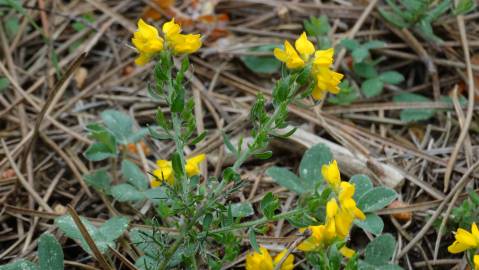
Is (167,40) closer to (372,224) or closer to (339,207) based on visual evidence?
(339,207)

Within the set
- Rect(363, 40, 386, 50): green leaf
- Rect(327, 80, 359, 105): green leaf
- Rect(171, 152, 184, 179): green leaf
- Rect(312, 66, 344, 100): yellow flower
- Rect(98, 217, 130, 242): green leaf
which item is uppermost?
Rect(312, 66, 344, 100): yellow flower

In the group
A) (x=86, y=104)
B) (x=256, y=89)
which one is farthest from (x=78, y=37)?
(x=256, y=89)

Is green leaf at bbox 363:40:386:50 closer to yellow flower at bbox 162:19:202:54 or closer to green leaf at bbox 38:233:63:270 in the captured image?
yellow flower at bbox 162:19:202:54

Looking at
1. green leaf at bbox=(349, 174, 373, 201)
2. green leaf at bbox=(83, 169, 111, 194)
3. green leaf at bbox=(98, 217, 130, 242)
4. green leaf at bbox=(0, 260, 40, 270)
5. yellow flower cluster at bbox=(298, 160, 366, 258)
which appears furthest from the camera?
green leaf at bbox=(83, 169, 111, 194)

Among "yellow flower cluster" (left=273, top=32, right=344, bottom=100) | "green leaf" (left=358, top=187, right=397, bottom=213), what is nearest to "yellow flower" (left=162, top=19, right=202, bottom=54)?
"yellow flower cluster" (left=273, top=32, right=344, bottom=100)

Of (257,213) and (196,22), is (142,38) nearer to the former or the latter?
(257,213)

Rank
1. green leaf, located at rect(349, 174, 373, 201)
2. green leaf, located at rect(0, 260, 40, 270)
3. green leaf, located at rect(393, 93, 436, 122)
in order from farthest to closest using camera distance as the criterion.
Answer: green leaf, located at rect(393, 93, 436, 122), green leaf, located at rect(349, 174, 373, 201), green leaf, located at rect(0, 260, 40, 270)

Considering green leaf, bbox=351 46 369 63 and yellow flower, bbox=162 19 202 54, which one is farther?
green leaf, bbox=351 46 369 63
